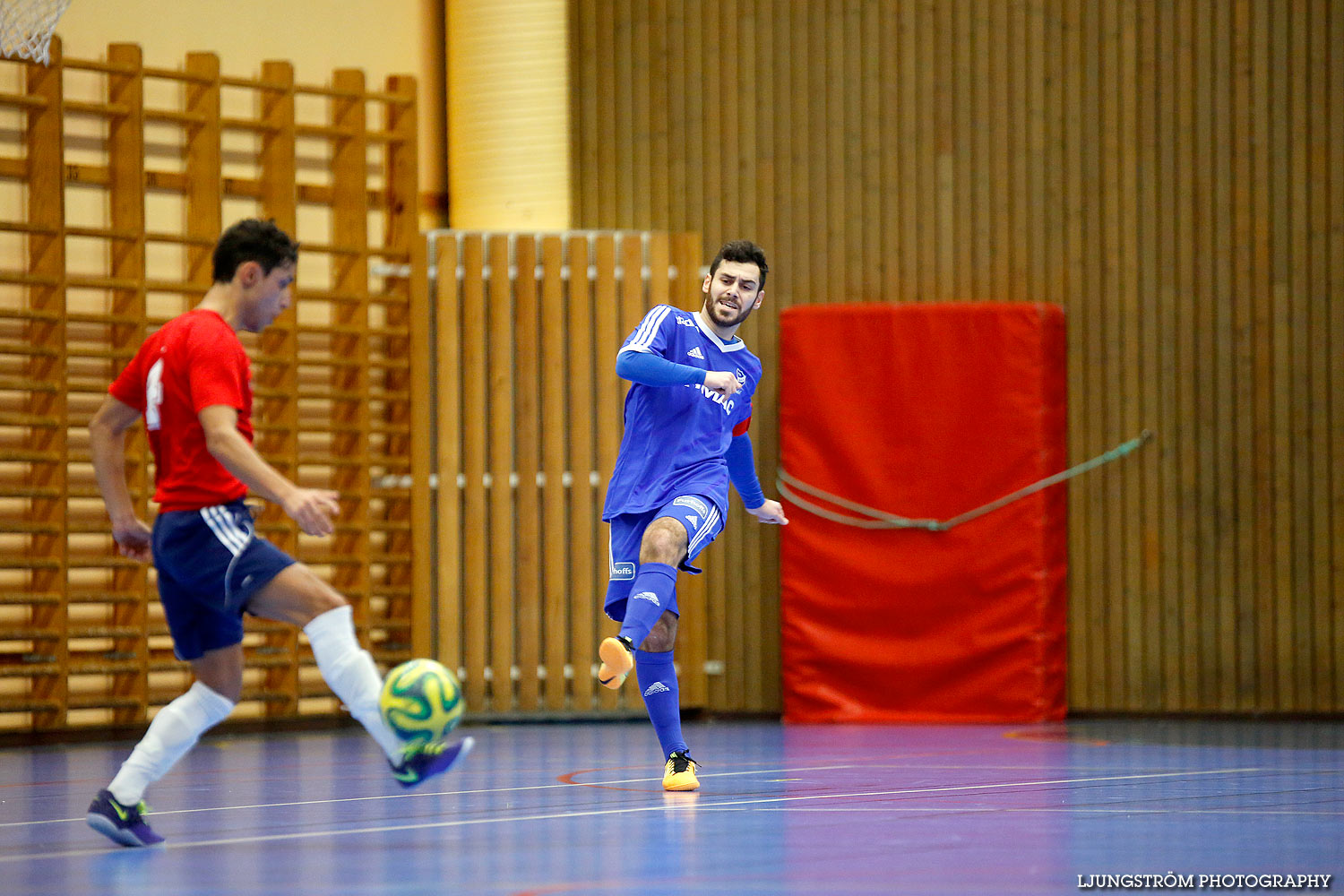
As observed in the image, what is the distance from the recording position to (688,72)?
30.0ft

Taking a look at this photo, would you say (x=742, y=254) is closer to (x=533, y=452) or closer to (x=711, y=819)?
(x=711, y=819)

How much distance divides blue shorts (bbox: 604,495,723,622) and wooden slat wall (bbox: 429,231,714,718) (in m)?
3.55

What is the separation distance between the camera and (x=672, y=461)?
5.06 meters

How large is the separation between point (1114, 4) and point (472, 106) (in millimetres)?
3729

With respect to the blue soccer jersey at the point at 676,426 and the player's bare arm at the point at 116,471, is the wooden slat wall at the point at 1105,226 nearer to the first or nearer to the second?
the blue soccer jersey at the point at 676,426

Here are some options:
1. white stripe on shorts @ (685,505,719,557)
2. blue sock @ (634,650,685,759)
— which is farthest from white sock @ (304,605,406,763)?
white stripe on shorts @ (685,505,719,557)

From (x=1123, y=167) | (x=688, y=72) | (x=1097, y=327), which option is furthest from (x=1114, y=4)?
(x=688, y=72)

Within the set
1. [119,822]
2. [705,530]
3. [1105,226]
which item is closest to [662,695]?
[705,530]

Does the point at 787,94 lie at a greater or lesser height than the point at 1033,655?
greater

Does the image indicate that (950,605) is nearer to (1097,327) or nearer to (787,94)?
(1097,327)

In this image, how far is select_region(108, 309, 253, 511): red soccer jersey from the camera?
3.70m

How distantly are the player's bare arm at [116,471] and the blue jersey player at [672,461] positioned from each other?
1.43 meters

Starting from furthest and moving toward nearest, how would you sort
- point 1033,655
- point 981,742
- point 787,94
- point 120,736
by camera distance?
1. point 787,94
2. point 1033,655
3. point 120,736
4. point 981,742

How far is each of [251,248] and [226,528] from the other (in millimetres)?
711
